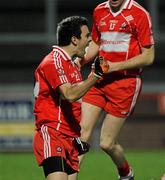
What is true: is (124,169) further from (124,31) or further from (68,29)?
(68,29)

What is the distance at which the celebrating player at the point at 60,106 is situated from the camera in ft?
21.2

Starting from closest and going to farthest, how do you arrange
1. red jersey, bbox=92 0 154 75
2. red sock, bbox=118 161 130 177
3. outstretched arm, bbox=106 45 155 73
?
outstretched arm, bbox=106 45 155 73 → red jersey, bbox=92 0 154 75 → red sock, bbox=118 161 130 177

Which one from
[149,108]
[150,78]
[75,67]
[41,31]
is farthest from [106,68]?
[41,31]

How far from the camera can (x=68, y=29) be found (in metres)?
6.57

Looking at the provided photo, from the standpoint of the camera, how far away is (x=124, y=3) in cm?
847

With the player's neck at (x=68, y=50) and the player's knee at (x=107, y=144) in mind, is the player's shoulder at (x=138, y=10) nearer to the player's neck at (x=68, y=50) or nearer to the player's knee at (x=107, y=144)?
the player's knee at (x=107, y=144)

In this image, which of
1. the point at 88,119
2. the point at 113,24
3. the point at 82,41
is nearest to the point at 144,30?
the point at 113,24

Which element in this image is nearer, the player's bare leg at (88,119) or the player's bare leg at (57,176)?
the player's bare leg at (57,176)

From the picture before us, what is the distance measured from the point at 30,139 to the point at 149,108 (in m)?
3.09

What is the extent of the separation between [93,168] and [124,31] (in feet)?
14.1

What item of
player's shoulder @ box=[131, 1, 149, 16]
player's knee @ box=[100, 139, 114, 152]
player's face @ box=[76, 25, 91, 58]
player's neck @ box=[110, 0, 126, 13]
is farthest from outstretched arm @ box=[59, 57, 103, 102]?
player's knee @ box=[100, 139, 114, 152]

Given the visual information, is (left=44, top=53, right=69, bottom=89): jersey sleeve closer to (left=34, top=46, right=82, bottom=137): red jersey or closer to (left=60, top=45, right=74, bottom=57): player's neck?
(left=34, top=46, right=82, bottom=137): red jersey

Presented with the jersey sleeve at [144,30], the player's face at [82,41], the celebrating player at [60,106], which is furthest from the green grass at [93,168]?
the player's face at [82,41]

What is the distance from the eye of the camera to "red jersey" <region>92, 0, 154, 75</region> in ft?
27.2
